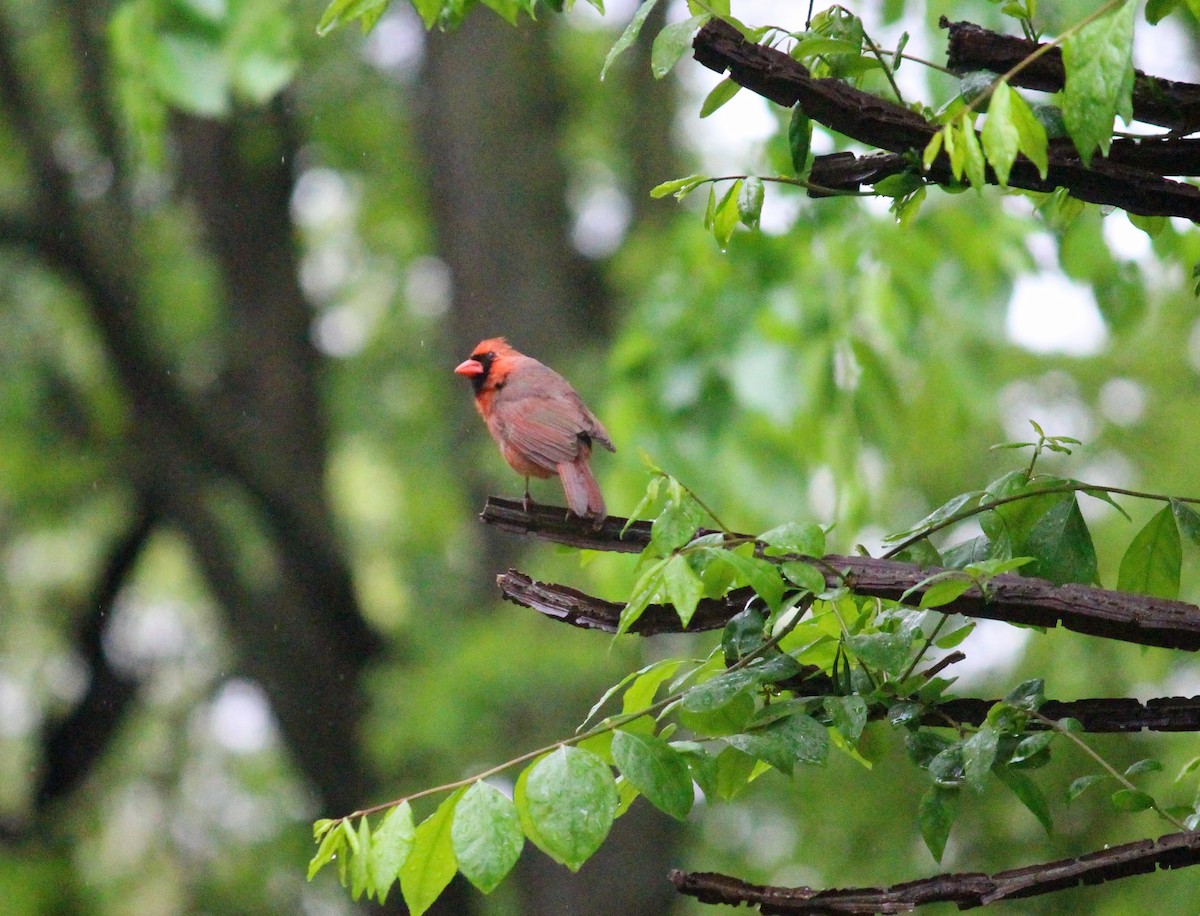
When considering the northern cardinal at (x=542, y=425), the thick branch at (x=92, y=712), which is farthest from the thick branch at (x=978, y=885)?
the thick branch at (x=92, y=712)

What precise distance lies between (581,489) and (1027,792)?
113 cm

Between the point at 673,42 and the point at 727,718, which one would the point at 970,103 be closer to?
the point at 673,42

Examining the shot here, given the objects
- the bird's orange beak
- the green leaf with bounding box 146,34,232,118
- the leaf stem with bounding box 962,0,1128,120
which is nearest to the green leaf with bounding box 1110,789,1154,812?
the leaf stem with bounding box 962,0,1128,120

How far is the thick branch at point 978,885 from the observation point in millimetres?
1582

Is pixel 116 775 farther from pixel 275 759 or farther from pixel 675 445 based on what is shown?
pixel 675 445

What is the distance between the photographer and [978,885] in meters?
1.59

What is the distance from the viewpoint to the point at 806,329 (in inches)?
173

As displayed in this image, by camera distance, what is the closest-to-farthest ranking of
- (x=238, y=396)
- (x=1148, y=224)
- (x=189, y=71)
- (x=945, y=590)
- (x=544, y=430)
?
(x=945, y=590) → (x=1148, y=224) → (x=544, y=430) → (x=189, y=71) → (x=238, y=396)

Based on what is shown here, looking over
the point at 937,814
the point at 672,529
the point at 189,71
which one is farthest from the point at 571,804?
the point at 189,71

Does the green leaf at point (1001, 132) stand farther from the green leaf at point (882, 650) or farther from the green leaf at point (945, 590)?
the green leaf at point (882, 650)

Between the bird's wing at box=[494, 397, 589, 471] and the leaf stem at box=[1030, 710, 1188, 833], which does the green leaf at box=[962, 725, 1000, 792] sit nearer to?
the leaf stem at box=[1030, 710, 1188, 833]

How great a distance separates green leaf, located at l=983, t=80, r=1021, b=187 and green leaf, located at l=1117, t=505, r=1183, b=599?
60 centimetres

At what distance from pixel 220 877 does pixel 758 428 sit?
23.8ft

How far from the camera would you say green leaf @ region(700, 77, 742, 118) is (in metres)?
1.81
